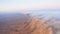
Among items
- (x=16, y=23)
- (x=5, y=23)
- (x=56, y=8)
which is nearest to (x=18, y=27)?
(x=16, y=23)

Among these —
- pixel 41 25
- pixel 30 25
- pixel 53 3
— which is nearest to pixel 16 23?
pixel 30 25

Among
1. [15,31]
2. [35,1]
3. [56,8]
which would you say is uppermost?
[35,1]

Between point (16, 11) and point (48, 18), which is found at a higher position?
point (16, 11)

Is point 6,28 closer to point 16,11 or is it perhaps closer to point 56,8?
point 16,11

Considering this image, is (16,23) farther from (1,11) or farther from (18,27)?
(1,11)

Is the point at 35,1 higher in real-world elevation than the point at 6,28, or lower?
higher
